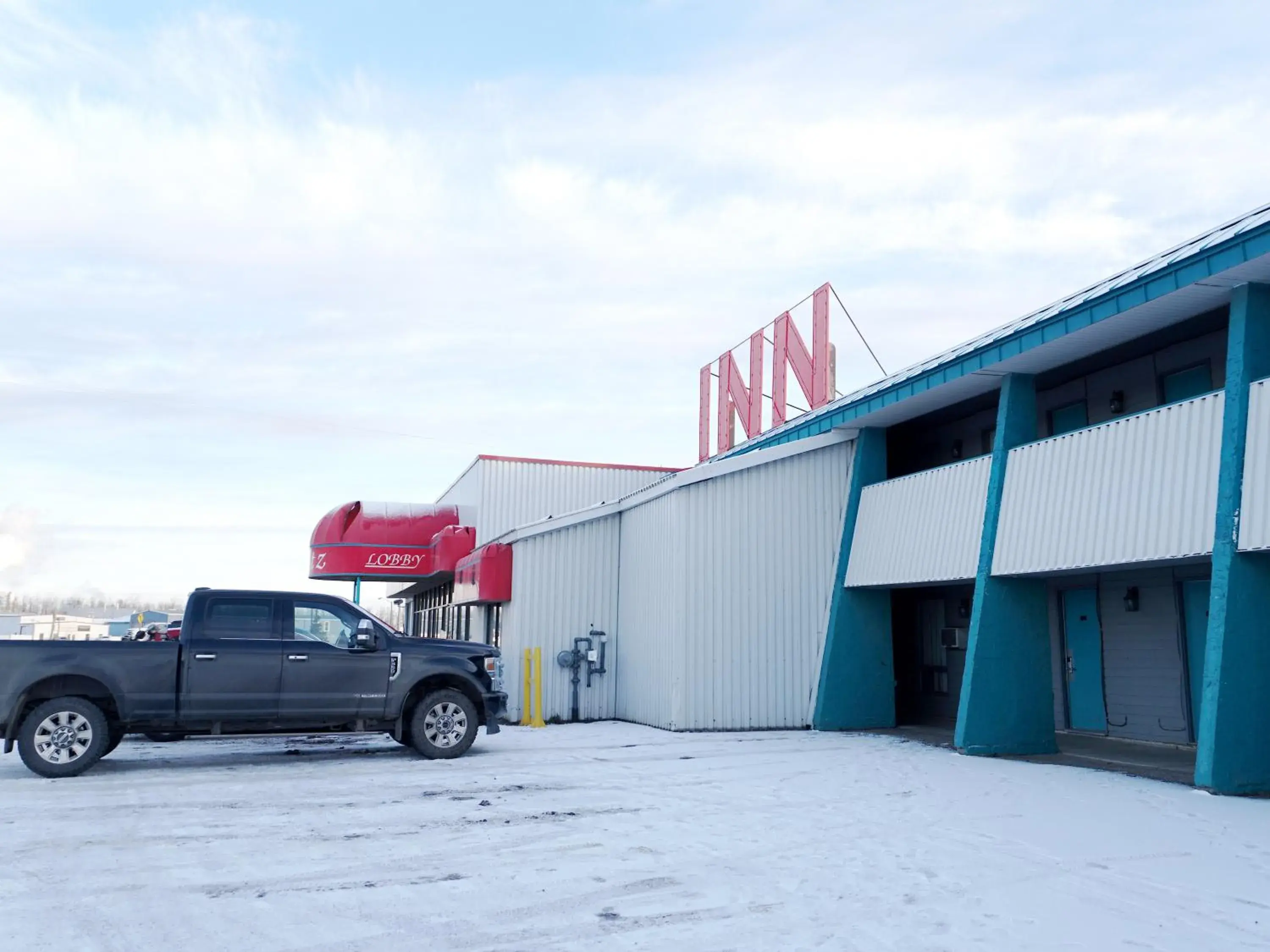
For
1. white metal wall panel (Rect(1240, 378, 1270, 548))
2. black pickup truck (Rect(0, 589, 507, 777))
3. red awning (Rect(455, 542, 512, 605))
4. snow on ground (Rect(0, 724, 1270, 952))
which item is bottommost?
snow on ground (Rect(0, 724, 1270, 952))

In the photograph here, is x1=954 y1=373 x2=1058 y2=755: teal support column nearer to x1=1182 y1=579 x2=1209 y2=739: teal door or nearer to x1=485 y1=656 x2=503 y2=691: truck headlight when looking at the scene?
x1=1182 y1=579 x2=1209 y2=739: teal door

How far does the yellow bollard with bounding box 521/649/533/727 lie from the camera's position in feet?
57.5

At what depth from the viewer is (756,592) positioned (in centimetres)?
1642

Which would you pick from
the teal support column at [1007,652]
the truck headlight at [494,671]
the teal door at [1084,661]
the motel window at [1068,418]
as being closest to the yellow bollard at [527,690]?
the truck headlight at [494,671]

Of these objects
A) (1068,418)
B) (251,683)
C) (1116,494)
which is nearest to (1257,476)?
(1116,494)

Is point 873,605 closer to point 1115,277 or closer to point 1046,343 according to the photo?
point 1046,343

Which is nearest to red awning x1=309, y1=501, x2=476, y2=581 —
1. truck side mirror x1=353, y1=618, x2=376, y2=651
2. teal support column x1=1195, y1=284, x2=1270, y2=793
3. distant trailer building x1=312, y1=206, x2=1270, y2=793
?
distant trailer building x1=312, y1=206, x2=1270, y2=793

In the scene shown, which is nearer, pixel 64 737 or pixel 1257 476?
pixel 1257 476

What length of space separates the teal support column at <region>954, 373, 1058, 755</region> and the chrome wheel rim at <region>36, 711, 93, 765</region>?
424 inches

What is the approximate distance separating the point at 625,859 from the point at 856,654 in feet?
33.1

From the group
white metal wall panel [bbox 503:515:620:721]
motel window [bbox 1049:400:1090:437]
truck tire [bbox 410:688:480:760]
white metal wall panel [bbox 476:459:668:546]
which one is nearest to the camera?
truck tire [bbox 410:688:480:760]

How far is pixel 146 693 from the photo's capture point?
452 inches

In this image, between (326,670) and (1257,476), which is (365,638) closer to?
(326,670)

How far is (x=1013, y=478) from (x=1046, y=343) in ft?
6.85
